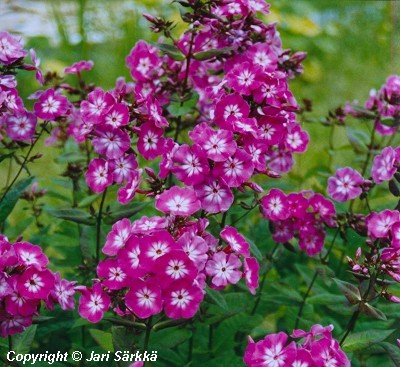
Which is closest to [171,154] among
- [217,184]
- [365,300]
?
[217,184]

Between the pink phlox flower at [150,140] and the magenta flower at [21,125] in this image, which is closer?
the pink phlox flower at [150,140]

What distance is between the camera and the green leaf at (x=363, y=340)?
176cm

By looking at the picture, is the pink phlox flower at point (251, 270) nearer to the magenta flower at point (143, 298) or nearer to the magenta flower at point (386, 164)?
the magenta flower at point (143, 298)

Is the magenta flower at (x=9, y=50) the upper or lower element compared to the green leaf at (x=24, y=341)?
upper

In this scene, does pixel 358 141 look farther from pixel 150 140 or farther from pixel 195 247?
pixel 195 247

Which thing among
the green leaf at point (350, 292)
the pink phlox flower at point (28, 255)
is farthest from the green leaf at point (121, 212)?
the green leaf at point (350, 292)

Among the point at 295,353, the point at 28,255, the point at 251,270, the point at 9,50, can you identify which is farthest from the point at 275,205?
the point at 9,50

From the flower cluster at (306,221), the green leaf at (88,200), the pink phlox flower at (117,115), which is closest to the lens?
the pink phlox flower at (117,115)

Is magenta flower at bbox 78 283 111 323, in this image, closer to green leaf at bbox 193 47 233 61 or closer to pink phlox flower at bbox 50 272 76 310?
pink phlox flower at bbox 50 272 76 310

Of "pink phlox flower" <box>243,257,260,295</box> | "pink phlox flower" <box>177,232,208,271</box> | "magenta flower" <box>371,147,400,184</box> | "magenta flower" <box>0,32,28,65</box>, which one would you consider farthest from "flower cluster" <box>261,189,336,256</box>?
"magenta flower" <box>0,32,28,65</box>

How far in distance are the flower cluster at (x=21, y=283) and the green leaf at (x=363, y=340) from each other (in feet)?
2.36

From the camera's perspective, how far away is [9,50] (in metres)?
1.83

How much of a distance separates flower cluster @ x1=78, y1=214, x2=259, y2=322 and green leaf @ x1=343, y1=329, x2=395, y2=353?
41 cm

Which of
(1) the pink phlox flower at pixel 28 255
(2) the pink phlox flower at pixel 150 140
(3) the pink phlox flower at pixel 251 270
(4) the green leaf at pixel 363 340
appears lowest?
(4) the green leaf at pixel 363 340
